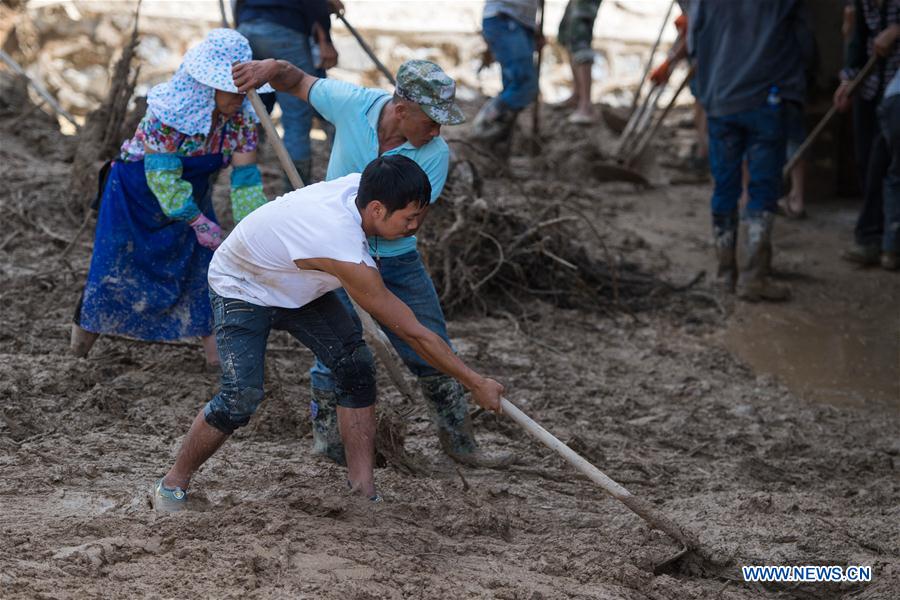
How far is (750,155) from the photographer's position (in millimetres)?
6871

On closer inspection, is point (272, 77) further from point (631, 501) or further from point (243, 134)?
point (631, 501)

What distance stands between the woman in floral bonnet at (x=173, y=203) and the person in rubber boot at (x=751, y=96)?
343 cm

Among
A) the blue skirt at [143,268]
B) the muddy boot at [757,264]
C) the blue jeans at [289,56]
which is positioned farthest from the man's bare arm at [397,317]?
the muddy boot at [757,264]

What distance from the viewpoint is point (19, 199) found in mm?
7055

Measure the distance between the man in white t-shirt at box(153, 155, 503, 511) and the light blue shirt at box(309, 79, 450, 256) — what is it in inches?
16.7

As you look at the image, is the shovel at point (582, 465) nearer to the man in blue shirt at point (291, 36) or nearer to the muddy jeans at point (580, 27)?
the man in blue shirt at point (291, 36)

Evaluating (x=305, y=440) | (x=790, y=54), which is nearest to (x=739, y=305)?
(x=790, y=54)

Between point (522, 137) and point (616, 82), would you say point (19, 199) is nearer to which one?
point (522, 137)

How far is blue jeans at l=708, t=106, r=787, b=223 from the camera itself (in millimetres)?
6781

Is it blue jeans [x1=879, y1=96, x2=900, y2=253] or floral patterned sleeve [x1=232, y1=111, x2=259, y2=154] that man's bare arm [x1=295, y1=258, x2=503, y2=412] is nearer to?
floral patterned sleeve [x1=232, y1=111, x2=259, y2=154]

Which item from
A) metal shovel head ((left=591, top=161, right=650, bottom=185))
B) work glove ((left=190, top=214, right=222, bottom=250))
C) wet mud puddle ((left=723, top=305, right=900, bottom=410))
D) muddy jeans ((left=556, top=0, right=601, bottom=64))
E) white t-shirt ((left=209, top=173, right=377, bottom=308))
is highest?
muddy jeans ((left=556, top=0, right=601, bottom=64))

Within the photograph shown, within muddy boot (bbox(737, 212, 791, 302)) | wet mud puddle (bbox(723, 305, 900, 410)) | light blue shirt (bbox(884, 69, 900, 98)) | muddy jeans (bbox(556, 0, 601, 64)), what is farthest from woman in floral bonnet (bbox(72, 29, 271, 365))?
muddy jeans (bbox(556, 0, 601, 64))

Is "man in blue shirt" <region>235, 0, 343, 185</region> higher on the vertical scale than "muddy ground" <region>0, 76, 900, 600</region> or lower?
higher

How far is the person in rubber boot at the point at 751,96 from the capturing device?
6738 millimetres
